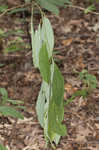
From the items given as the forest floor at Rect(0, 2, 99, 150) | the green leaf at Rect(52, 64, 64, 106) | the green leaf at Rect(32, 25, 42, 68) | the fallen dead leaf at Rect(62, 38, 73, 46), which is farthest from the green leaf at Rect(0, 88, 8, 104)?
the fallen dead leaf at Rect(62, 38, 73, 46)

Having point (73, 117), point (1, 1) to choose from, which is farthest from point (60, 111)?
point (1, 1)

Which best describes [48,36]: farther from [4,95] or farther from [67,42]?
[67,42]

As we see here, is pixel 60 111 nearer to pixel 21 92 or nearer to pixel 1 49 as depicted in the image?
pixel 21 92

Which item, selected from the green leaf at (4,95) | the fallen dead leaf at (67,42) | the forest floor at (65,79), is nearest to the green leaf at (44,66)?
the green leaf at (4,95)

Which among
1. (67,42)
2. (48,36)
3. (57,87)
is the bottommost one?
(67,42)

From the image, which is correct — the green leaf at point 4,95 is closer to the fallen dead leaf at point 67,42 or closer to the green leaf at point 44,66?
the green leaf at point 44,66

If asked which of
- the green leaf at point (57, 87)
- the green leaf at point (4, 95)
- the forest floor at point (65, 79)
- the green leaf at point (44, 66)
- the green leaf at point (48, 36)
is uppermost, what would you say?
the green leaf at point (48, 36)

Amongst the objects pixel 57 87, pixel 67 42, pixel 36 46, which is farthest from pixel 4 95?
pixel 67 42

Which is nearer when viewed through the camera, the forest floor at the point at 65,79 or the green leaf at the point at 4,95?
the green leaf at the point at 4,95

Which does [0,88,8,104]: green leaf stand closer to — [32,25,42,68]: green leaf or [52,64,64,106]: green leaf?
[32,25,42,68]: green leaf
